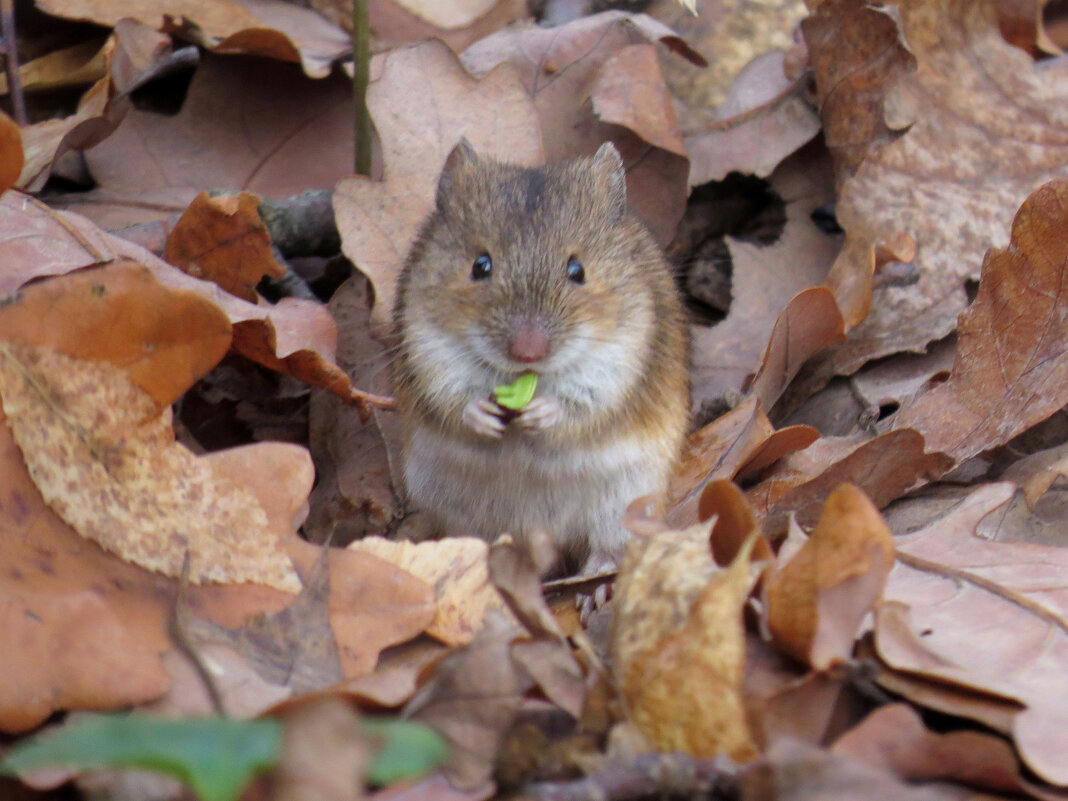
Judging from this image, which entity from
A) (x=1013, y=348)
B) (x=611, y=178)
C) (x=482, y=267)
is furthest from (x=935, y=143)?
(x=482, y=267)

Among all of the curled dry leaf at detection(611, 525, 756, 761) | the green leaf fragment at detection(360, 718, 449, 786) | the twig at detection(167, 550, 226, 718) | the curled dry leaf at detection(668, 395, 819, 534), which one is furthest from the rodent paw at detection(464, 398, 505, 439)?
the green leaf fragment at detection(360, 718, 449, 786)

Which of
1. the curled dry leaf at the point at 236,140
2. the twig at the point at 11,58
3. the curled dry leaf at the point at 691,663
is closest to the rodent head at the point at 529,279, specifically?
the curled dry leaf at the point at 236,140

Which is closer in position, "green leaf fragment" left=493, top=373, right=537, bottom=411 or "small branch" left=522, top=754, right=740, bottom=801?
"small branch" left=522, top=754, right=740, bottom=801

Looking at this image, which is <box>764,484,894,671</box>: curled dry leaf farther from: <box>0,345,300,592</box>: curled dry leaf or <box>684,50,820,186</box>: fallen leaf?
<box>684,50,820,186</box>: fallen leaf

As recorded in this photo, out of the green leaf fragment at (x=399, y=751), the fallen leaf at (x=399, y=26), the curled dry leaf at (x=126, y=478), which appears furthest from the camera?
the fallen leaf at (x=399, y=26)

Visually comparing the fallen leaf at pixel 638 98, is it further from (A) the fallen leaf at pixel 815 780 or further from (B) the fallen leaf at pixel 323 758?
(B) the fallen leaf at pixel 323 758

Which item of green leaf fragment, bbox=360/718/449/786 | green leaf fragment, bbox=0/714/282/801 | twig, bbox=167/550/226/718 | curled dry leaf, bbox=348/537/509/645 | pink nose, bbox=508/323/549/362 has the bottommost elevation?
curled dry leaf, bbox=348/537/509/645

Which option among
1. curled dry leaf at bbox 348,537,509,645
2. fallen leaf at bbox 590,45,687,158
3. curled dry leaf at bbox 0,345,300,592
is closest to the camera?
curled dry leaf at bbox 0,345,300,592
